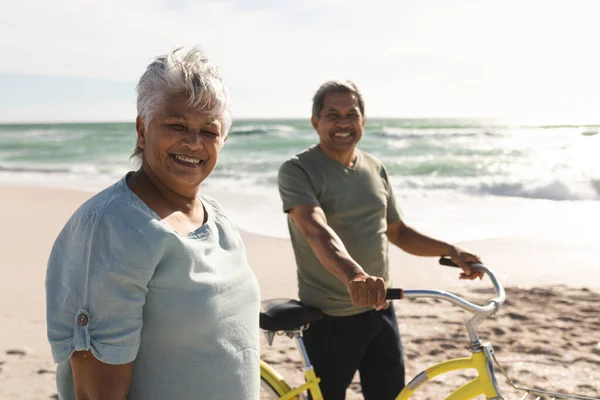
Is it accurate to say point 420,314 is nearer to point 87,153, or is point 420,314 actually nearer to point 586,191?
point 586,191

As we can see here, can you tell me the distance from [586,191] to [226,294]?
13.2 meters

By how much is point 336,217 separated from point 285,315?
1.56 ft

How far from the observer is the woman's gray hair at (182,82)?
1.54 metres

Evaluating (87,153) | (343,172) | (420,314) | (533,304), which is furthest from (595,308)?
(87,153)

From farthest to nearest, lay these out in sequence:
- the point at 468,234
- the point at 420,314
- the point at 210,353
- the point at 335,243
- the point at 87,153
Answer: the point at 87,153, the point at 468,234, the point at 420,314, the point at 335,243, the point at 210,353

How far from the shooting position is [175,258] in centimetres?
145

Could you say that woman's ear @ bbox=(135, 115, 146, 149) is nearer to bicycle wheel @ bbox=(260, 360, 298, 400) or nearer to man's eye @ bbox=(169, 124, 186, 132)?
man's eye @ bbox=(169, 124, 186, 132)

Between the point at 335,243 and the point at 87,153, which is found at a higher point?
the point at 335,243

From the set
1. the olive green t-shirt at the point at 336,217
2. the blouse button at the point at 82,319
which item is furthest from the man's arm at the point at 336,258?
the blouse button at the point at 82,319

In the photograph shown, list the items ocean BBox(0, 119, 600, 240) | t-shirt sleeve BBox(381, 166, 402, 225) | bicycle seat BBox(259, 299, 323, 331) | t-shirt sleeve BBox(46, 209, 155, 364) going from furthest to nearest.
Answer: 1. ocean BBox(0, 119, 600, 240)
2. t-shirt sleeve BBox(381, 166, 402, 225)
3. bicycle seat BBox(259, 299, 323, 331)
4. t-shirt sleeve BBox(46, 209, 155, 364)

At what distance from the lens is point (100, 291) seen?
1.34 meters

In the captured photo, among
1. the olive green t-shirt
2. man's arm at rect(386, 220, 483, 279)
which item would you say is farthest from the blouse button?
man's arm at rect(386, 220, 483, 279)

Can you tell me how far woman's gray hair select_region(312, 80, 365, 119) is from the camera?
117 inches

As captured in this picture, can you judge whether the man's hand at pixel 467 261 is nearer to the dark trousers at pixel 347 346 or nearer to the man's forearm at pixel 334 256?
the dark trousers at pixel 347 346
